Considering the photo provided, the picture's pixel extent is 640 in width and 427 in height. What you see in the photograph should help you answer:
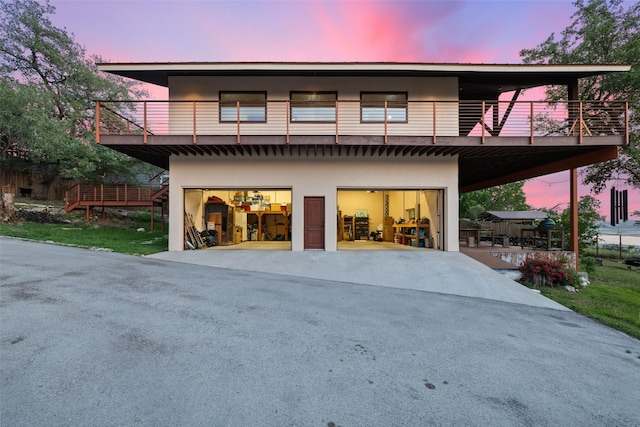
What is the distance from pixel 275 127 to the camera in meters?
11.6

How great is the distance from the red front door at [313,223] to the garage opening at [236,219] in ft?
4.43

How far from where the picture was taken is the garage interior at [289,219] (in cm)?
1288

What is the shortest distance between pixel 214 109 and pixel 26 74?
1889 centimetres

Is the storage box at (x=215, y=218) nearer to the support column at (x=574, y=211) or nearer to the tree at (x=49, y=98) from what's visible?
the tree at (x=49, y=98)

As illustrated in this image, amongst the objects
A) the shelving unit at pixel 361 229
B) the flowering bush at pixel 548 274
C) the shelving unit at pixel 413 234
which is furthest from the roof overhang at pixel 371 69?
the shelving unit at pixel 361 229

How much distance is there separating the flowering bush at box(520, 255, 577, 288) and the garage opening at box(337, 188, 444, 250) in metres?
3.44

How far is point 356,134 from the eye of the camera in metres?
11.5

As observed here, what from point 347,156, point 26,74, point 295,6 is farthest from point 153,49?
point 347,156

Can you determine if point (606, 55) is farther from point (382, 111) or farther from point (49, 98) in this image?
point (49, 98)

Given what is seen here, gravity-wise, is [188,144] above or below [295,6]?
below

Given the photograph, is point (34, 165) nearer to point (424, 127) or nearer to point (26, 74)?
point (26, 74)

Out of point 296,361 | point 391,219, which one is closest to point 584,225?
point 391,219

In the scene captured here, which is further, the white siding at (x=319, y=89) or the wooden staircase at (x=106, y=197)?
the wooden staircase at (x=106, y=197)

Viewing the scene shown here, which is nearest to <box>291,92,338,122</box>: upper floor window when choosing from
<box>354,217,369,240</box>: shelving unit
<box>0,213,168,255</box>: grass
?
<box>0,213,168,255</box>: grass
